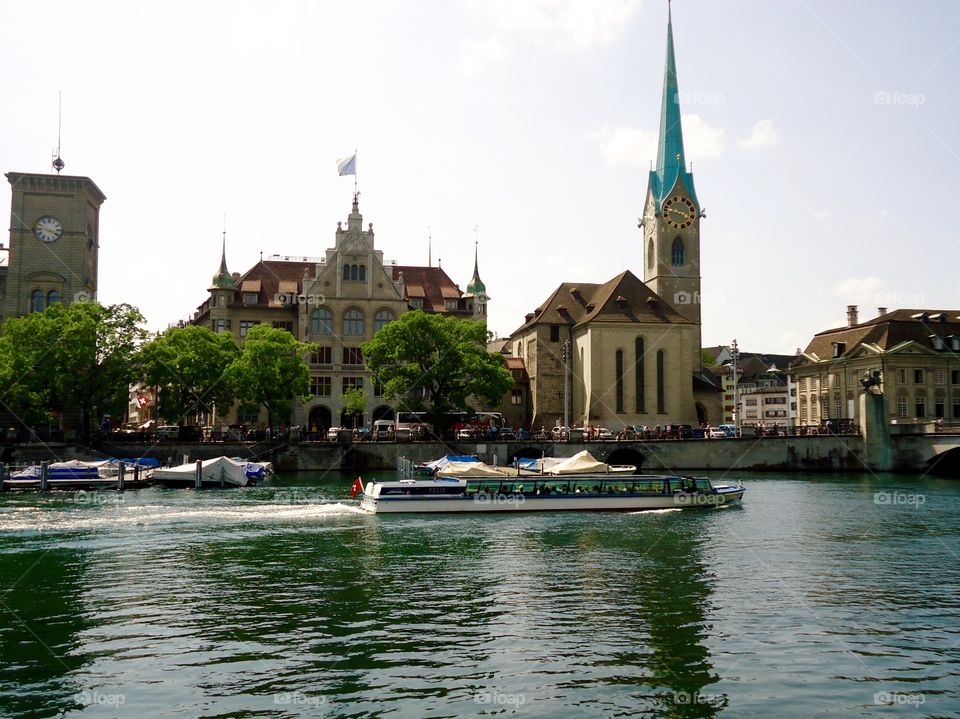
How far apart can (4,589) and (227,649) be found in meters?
10.4

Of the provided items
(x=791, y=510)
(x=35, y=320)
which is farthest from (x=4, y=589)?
(x=35, y=320)

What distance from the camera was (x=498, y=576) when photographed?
3017 cm

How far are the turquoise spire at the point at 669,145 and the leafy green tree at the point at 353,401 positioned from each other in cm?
4589

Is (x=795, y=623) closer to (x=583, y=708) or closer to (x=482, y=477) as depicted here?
(x=583, y=708)

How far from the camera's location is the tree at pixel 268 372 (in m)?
77.4

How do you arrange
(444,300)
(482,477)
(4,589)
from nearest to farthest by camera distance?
1. (4,589)
2. (482,477)
3. (444,300)

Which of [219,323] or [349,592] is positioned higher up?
[219,323]

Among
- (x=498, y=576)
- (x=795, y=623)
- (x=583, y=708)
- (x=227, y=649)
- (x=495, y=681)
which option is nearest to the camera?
(x=583, y=708)

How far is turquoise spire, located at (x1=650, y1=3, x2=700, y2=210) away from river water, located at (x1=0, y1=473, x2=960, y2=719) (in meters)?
77.1

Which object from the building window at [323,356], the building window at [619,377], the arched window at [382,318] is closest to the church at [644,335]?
the building window at [619,377]

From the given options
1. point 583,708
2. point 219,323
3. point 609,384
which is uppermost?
point 219,323

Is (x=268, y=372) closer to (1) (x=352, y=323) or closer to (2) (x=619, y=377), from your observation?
(1) (x=352, y=323)

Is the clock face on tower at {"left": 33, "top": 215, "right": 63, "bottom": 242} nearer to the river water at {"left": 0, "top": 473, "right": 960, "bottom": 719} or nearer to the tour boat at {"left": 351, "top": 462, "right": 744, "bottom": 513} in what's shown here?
the tour boat at {"left": 351, "top": 462, "right": 744, "bottom": 513}

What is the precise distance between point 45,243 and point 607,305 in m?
56.2
